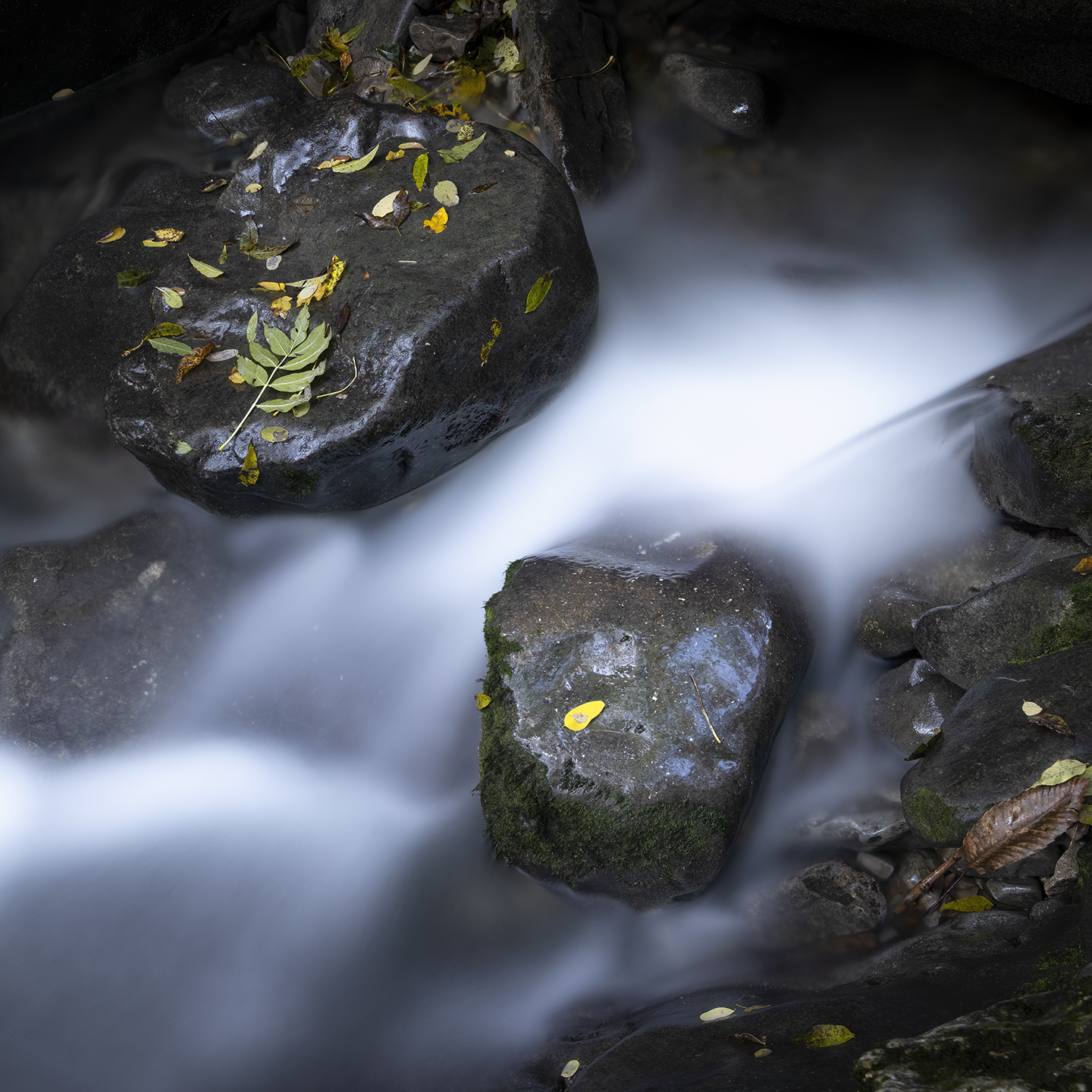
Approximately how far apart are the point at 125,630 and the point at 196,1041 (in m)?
1.89

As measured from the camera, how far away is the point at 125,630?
161 inches

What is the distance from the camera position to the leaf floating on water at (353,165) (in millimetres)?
4332

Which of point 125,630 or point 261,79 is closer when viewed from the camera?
point 125,630

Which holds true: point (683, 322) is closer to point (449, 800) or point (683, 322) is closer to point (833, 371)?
point (833, 371)

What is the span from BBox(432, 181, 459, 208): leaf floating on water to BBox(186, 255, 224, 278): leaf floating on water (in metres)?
1.18

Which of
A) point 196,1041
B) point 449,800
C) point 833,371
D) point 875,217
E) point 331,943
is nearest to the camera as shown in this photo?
point 196,1041

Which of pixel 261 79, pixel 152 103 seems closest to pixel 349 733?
pixel 261 79

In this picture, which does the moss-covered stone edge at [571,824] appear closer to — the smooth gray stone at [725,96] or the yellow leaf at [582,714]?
the yellow leaf at [582,714]

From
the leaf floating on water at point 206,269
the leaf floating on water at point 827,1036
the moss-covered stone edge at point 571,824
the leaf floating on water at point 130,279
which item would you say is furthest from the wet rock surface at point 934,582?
the leaf floating on water at point 130,279

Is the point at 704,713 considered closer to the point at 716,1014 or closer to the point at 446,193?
the point at 716,1014

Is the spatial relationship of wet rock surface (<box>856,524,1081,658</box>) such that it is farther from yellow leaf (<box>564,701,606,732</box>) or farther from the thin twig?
yellow leaf (<box>564,701,606,732</box>)

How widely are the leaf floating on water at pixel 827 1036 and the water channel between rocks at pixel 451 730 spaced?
0.92 m

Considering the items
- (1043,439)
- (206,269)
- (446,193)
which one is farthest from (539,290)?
(1043,439)

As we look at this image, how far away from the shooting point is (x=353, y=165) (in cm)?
434
